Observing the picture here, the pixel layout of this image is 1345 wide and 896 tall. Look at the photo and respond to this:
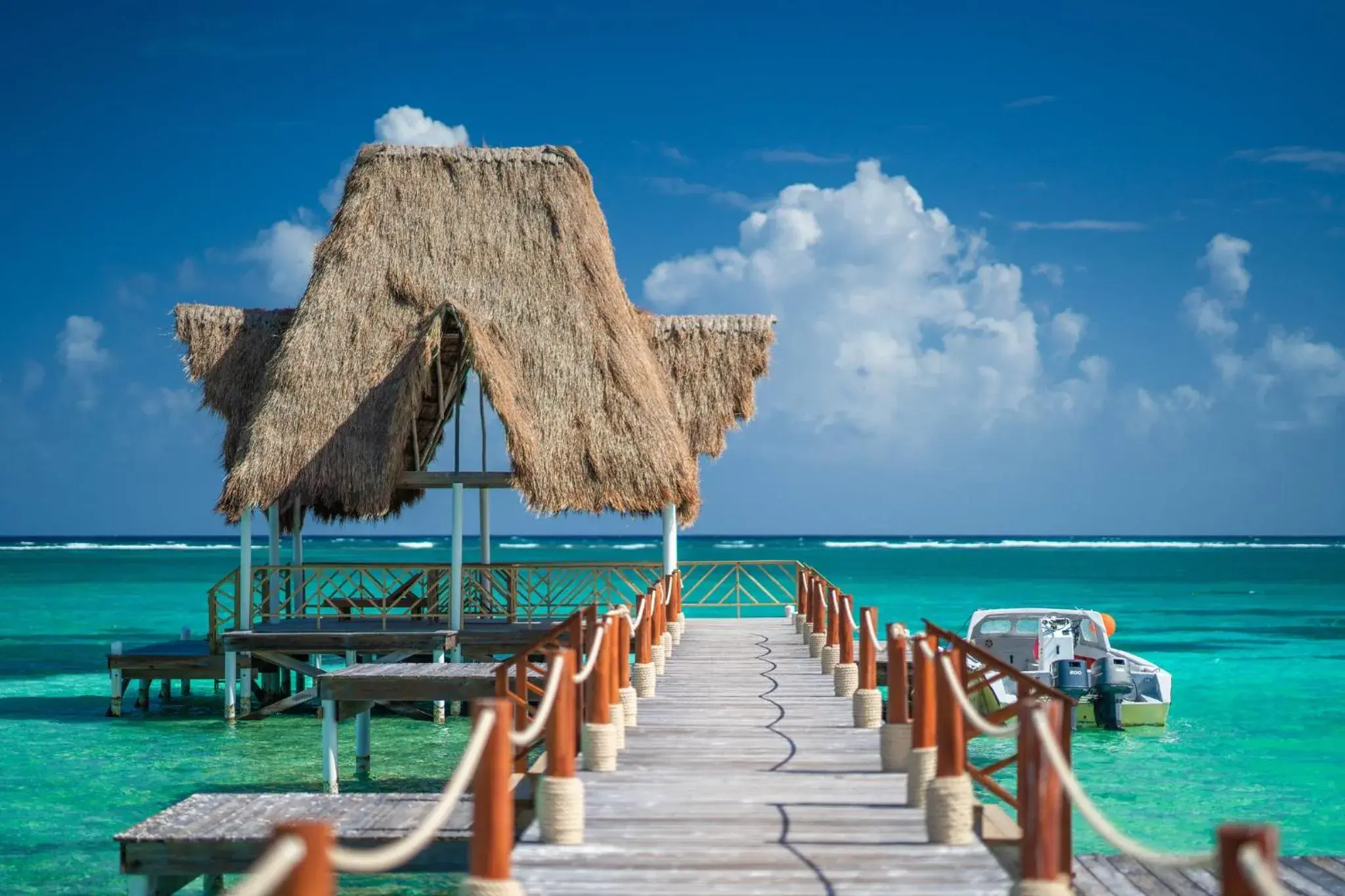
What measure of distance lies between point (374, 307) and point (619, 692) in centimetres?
1213

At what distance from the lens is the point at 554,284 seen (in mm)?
22250

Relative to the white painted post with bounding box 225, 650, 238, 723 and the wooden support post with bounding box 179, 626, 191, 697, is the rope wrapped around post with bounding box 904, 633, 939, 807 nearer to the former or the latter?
the white painted post with bounding box 225, 650, 238, 723

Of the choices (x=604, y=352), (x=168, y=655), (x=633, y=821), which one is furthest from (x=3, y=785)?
(x=633, y=821)

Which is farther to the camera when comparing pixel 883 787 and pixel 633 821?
pixel 883 787

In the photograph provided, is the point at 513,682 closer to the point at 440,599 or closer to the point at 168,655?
the point at 440,599

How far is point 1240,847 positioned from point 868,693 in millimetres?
7570

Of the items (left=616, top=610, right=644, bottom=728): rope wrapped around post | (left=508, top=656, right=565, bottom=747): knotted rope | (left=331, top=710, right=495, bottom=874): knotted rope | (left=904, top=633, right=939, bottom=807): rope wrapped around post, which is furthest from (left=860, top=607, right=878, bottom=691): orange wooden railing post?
(left=331, top=710, right=495, bottom=874): knotted rope

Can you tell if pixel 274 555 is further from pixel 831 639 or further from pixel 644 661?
pixel 831 639

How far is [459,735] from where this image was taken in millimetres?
20219

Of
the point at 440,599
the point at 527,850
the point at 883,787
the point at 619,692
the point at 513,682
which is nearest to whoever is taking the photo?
the point at 527,850

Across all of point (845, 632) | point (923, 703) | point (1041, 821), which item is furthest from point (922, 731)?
point (845, 632)

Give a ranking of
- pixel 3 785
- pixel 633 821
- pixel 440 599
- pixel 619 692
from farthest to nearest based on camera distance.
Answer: pixel 440 599, pixel 3 785, pixel 619 692, pixel 633 821

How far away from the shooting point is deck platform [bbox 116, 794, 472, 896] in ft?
30.4

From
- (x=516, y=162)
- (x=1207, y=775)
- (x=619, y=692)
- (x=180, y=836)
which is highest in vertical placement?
(x=516, y=162)
